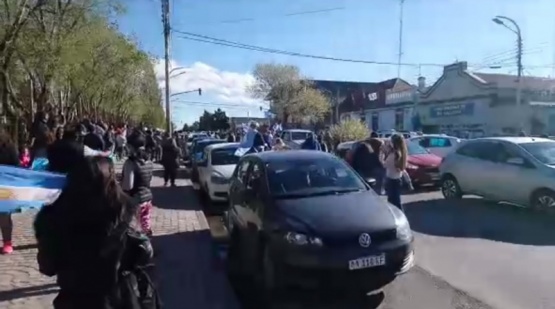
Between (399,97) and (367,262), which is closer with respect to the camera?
(367,262)

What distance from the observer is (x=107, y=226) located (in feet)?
9.00

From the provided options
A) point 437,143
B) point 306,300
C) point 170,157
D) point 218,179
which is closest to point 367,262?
point 306,300

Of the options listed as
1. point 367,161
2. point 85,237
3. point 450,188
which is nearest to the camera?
point 85,237

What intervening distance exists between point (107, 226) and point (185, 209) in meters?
10.7

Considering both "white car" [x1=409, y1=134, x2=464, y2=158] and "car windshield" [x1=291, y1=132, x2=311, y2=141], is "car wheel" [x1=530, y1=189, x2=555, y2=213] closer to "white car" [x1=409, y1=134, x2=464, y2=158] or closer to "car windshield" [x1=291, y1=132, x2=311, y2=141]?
"white car" [x1=409, y1=134, x2=464, y2=158]

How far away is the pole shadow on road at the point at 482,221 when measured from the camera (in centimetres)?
942

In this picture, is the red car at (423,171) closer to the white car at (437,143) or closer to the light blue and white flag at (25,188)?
the white car at (437,143)

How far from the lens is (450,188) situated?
46.4ft

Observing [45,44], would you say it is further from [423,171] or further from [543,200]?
[543,200]

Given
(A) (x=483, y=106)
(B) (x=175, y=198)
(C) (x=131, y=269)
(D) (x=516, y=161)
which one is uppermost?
(A) (x=483, y=106)

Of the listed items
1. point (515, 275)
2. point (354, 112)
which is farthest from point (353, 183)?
point (354, 112)

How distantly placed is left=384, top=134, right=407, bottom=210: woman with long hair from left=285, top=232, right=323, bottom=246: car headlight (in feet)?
14.6

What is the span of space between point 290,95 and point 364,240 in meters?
70.6

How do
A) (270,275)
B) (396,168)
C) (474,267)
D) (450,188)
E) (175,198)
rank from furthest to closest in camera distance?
(175,198), (450,188), (396,168), (474,267), (270,275)
